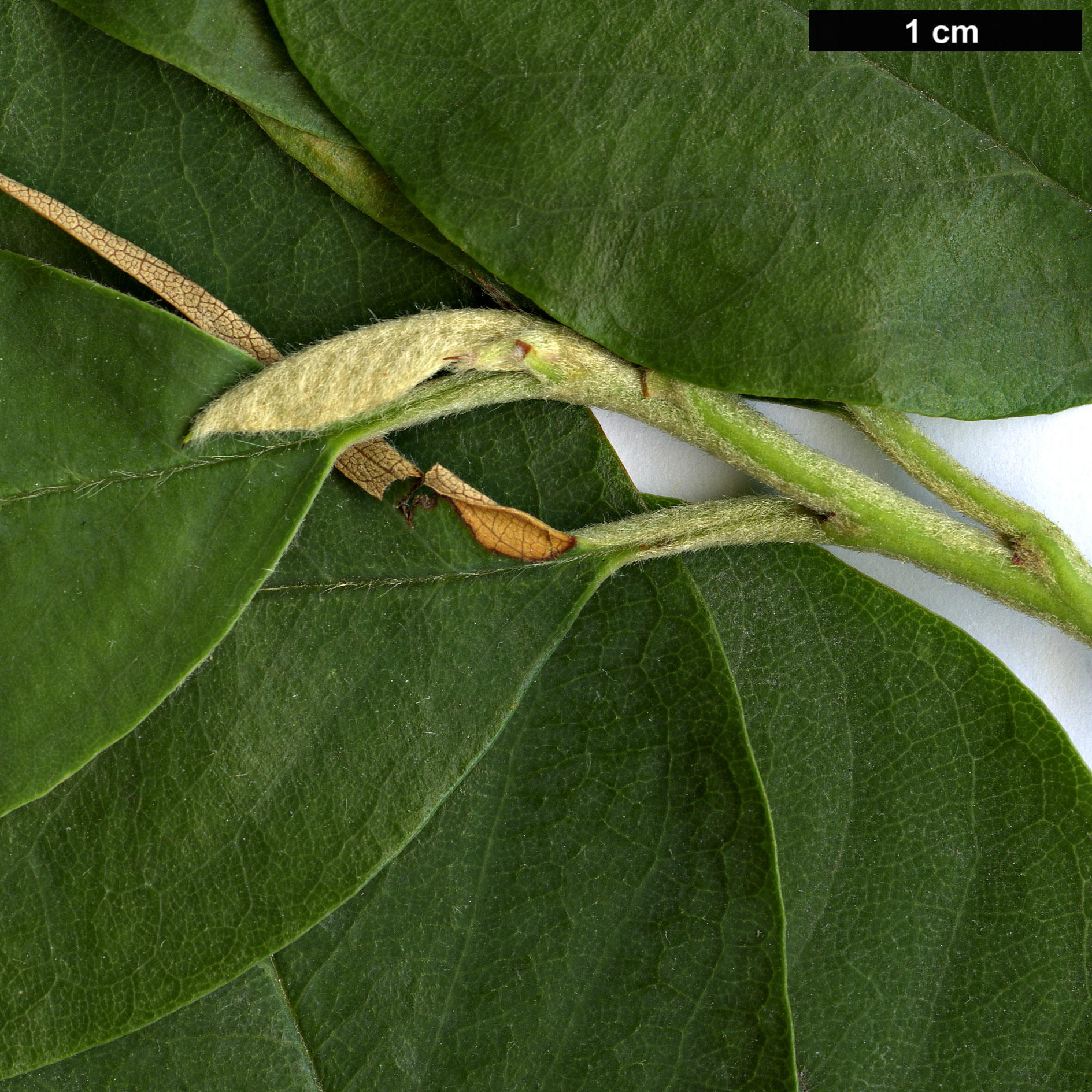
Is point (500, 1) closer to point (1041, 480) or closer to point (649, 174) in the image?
point (649, 174)

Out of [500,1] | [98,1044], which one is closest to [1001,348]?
[500,1]

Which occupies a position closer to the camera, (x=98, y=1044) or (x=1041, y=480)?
(x=98, y=1044)

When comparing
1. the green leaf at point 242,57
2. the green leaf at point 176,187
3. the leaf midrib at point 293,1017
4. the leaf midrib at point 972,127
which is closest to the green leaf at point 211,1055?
the leaf midrib at point 293,1017

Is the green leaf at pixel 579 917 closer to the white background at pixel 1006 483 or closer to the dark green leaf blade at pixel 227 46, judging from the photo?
the white background at pixel 1006 483

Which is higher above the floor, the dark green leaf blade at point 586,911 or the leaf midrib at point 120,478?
the leaf midrib at point 120,478

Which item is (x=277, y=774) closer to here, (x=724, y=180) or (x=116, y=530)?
(x=116, y=530)

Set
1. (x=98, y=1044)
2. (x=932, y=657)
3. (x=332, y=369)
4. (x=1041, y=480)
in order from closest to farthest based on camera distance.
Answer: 1. (x=332, y=369)
2. (x=98, y=1044)
3. (x=932, y=657)
4. (x=1041, y=480)

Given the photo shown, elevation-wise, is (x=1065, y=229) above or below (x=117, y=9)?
below
